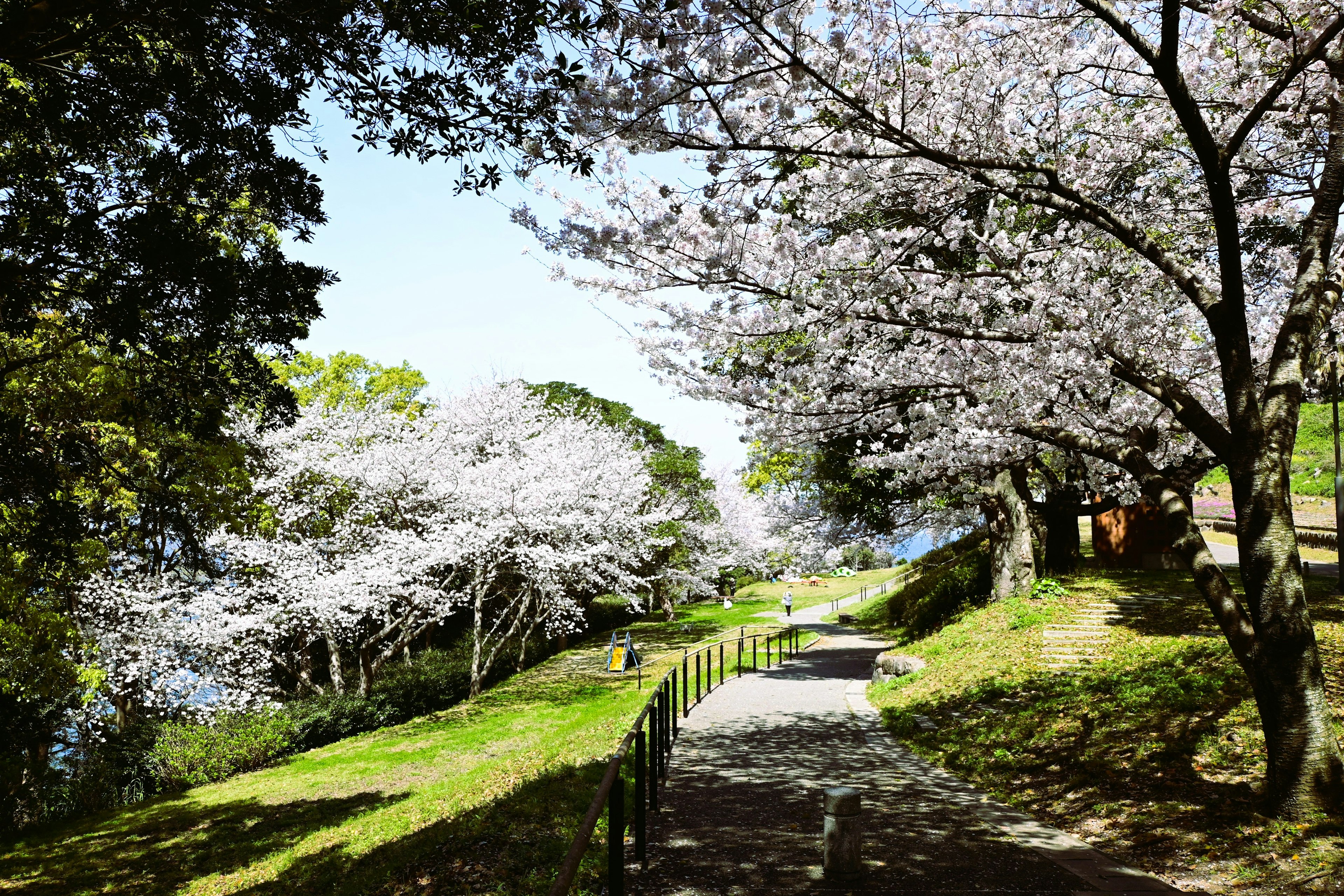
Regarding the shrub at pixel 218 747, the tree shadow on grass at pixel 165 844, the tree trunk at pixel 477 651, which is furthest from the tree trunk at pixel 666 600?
the tree shadow on grass at pixel 165 844

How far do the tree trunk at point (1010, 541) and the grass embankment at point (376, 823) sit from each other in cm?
844

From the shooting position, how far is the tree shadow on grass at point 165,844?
30.1 feet

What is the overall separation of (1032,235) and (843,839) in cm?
696

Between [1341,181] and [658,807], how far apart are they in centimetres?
773

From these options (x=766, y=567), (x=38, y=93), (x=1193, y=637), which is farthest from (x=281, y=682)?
(x=766, y=567)

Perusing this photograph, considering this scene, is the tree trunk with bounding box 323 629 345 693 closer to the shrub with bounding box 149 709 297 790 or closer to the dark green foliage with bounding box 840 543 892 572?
the shrub with bounding box 149 709 297 790

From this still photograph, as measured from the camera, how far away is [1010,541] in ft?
56.2

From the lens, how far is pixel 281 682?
20.5 metres

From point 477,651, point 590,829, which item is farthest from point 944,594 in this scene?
point 590,829

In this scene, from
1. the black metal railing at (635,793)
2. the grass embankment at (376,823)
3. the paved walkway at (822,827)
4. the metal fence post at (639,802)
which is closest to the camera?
the black metal railing at (635,793)

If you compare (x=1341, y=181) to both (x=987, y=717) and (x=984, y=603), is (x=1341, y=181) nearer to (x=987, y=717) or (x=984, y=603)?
(x=987, y=717)

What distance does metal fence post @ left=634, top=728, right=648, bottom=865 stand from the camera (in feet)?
17.8

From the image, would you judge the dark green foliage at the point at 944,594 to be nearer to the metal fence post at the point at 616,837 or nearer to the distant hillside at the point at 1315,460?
the distant hillside at the point at 1315,460

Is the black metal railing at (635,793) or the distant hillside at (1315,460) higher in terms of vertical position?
the distant hillside at (1315,460)
